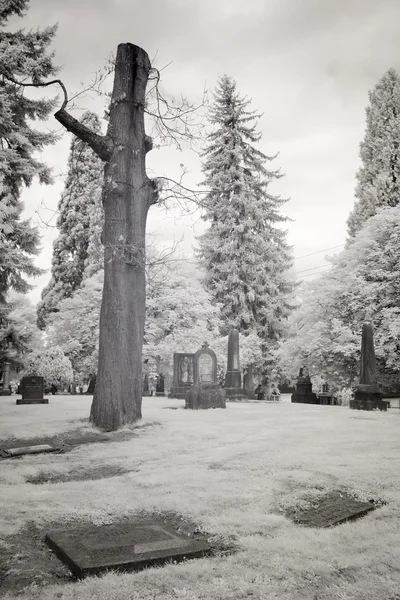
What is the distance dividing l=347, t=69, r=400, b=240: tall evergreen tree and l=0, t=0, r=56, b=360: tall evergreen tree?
16.7 m

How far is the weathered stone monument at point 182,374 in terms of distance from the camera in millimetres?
18641

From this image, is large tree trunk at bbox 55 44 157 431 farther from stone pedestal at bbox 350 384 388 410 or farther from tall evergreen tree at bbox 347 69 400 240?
tall evergreen tree at bbox 347 69 400 240

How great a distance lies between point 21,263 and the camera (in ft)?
50.7

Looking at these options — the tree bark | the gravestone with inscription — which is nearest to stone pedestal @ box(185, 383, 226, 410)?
the tree bark

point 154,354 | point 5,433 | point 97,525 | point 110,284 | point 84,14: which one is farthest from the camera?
point 154,354

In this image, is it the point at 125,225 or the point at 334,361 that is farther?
the point at 334,361

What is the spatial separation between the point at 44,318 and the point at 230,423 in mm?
27242

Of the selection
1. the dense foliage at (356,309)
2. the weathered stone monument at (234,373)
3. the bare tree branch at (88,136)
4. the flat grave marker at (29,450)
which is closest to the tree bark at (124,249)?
the bare tree branch at (88,136)

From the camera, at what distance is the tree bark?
867 cm

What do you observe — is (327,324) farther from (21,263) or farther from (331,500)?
(331,500)

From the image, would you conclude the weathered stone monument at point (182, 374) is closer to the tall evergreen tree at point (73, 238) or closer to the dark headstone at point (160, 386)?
the dark headstone at point (160, 386)

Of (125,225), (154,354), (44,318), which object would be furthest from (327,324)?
(44,318)

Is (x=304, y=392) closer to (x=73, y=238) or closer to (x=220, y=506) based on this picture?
(x=220, y=506)

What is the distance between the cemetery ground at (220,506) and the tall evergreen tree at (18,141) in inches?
368
